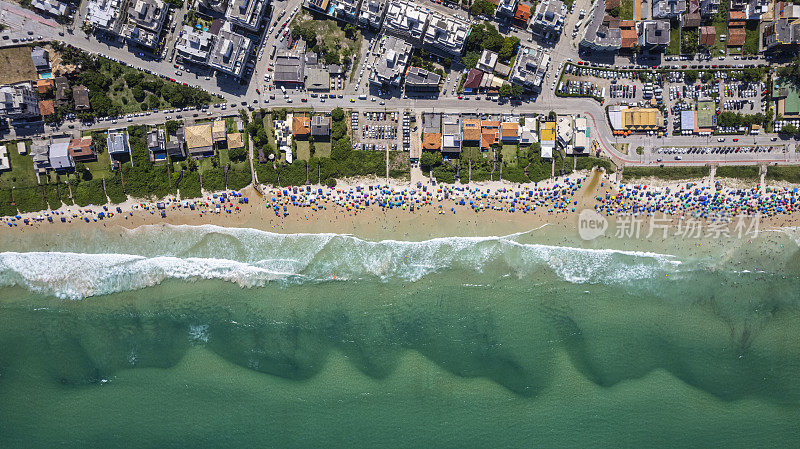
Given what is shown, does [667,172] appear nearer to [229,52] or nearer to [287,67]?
[287,67]

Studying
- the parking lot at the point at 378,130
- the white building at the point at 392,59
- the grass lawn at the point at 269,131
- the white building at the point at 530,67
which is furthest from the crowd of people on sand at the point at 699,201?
the grass lawn at the point at 269,131

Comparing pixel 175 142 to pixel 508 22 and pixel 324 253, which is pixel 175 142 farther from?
pixel 508 22

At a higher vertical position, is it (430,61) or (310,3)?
(310,3)

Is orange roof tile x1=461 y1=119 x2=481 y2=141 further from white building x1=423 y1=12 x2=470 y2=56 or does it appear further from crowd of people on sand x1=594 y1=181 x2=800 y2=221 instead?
crowd of people on sand x1=594 y1=181 x2=800 y2=221

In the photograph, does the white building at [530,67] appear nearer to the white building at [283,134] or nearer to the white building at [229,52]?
the white building at [283,134]

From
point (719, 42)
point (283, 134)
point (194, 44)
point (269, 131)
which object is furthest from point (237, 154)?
point (719, 42)

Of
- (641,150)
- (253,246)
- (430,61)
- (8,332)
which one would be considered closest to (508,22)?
(430,61)
